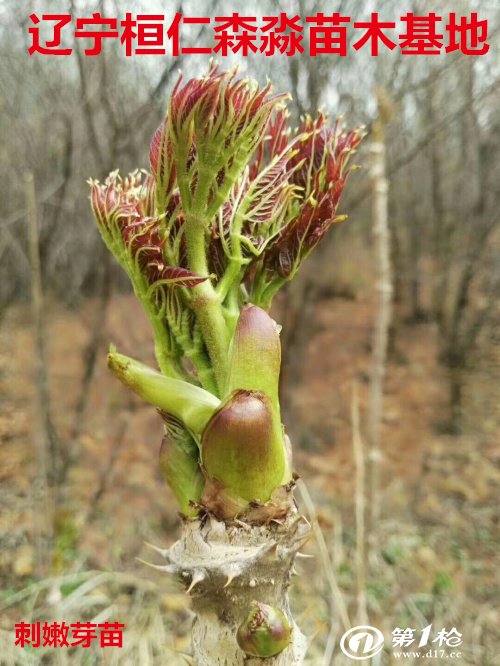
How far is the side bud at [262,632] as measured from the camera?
646mm

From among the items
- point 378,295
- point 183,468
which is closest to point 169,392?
point 183,468

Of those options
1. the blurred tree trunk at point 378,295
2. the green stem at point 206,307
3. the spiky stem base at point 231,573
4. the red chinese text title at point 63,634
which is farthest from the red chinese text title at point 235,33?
the red chinese text title at point 63,634

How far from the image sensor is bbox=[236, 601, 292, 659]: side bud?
0.65 metres

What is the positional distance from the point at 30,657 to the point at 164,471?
1750mm

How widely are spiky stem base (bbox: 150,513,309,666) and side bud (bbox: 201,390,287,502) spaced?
5cm

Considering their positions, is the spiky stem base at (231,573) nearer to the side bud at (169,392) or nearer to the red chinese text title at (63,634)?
the side bud at (169,392)

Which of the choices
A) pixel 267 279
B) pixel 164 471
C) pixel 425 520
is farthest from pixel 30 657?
pixel 425 520

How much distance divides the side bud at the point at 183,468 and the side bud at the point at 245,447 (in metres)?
0.05

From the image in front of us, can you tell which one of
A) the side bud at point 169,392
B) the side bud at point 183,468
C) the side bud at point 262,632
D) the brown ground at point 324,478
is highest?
the side bud at point 169,392

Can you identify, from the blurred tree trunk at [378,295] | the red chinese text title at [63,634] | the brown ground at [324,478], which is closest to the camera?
the blurred tree trunk at [378,295]

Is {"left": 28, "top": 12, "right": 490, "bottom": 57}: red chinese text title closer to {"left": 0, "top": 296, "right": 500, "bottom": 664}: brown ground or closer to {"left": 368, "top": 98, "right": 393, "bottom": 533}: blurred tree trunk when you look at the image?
{"left": 368, "top": 98, "right": 393, "bottom": 533}: blurred tree trunk

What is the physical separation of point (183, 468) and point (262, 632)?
0.64 feet

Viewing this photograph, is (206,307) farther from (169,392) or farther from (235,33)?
(235,33)

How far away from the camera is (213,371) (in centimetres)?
71
